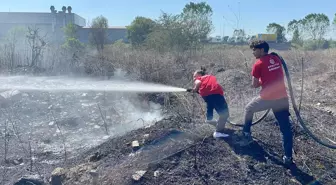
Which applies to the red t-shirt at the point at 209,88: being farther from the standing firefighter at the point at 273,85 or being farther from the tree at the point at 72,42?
the tree at the point at 72,42

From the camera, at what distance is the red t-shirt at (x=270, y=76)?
3.97 meters

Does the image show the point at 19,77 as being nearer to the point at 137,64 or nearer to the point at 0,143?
the point at 137,64

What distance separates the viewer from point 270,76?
398cm

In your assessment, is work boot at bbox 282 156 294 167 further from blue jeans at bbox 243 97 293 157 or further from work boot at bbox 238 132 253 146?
work boot at bbox 238 132 253 146

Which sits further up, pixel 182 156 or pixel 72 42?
pixel 72 42

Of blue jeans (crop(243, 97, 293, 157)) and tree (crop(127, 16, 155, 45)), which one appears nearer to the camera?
blue jeans (crop(243, 97, 293, 157))

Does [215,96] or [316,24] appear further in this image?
[316,24]

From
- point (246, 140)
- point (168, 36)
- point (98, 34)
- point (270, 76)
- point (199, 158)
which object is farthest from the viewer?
point (98, 34)

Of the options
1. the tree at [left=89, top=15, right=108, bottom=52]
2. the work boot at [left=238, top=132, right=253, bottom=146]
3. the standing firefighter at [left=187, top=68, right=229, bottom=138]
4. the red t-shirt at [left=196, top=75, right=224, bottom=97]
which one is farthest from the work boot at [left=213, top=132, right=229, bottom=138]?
the tree at [left=89, top=15, right=108, bottom=52]

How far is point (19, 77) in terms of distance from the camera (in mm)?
12773

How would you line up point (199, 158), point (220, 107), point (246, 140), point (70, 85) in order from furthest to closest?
point (70, 85) < point (220, 107) < point (246, 140) < point (199, 158)

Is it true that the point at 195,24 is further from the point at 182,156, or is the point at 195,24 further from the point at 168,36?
the point at 182,156

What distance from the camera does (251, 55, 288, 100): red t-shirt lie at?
3.97m

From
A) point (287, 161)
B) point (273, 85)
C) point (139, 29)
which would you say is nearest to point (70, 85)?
point (273, 85)
